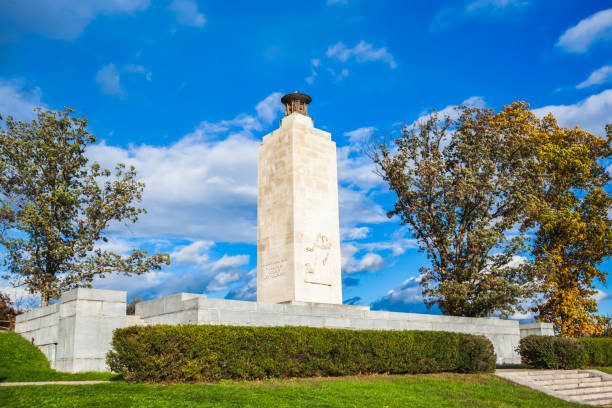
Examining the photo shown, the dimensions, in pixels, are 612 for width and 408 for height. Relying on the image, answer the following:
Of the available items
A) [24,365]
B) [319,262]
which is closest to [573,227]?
[319,262]

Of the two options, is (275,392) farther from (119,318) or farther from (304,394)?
(119,318)

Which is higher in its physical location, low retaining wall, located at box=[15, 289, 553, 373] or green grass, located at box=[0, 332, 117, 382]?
low retaining wall, located at box=[15, 289, 553, 373]

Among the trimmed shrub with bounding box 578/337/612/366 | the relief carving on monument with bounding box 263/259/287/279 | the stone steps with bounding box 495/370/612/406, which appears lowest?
the stone steps with bounding box 495/370/612/406

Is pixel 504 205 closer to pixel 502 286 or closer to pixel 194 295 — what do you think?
pixel 502 286

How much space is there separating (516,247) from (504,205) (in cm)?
263

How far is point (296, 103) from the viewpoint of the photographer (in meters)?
25.5

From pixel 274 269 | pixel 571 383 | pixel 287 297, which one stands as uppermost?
pixel 274 269

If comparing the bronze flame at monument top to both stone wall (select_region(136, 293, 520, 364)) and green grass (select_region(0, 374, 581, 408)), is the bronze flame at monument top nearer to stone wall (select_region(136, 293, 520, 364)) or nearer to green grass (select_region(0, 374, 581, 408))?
stone wall (select_region(136, 293, 520, 364))

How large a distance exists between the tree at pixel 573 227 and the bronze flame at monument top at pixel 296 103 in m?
13.7

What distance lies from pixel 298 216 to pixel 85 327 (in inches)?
385

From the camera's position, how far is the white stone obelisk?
22.6 meters

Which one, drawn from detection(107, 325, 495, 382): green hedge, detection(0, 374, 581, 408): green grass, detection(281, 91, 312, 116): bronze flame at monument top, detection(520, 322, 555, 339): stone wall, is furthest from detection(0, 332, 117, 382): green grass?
detection(520, 322, 555, 339): stone wall

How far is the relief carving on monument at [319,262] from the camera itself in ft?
74.2

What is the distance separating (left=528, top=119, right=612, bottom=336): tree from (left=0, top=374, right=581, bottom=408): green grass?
1585 centimetres
